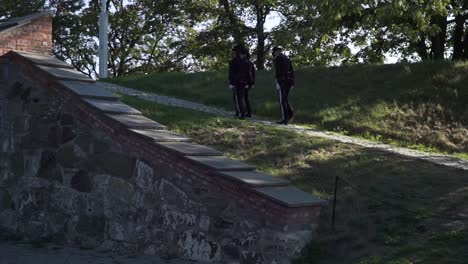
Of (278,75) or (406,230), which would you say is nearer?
(406,230)

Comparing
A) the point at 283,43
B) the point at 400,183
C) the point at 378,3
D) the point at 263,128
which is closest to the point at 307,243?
the point at 400,183

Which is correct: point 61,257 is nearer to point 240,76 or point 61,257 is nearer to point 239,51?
point 240,76

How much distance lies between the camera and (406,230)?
23.7ft

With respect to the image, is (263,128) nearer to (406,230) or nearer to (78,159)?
(78,159)

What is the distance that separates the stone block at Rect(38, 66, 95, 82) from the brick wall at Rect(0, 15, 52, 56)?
842 millimetres

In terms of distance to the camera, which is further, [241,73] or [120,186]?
[241,73]

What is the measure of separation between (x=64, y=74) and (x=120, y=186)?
6.29 feet

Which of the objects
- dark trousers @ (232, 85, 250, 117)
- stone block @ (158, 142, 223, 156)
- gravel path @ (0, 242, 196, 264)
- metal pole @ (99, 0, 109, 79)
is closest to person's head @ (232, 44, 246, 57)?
dark trousers @ (232, 85, 250, 117)

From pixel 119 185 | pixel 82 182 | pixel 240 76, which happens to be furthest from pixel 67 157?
pixel 240 76

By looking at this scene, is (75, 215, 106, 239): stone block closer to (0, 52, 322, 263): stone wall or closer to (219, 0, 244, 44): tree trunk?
(0, 52, 322, 263): stone wall

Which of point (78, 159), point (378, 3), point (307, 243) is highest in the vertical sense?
point (378, 3)

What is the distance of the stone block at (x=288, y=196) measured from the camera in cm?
681

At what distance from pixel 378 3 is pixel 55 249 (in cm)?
1085

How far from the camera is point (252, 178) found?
726 cm
